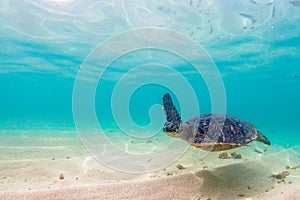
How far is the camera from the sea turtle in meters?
5.61

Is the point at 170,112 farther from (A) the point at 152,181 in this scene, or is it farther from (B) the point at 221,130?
(A) the point at 152,181

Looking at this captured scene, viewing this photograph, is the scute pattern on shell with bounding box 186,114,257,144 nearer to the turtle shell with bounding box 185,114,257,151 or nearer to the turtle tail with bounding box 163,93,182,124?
the turtle shell with bounding box 185,114,257,151

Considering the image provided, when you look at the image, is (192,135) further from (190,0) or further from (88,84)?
(88,84)

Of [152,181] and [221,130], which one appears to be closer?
[152,181]

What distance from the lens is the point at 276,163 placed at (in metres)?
8.13

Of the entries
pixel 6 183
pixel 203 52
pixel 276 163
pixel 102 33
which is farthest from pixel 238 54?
pixel 6 183

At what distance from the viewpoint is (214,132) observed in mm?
6070

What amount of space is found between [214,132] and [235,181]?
1317 mm

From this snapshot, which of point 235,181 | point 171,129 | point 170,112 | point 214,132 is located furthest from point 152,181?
point 170,112

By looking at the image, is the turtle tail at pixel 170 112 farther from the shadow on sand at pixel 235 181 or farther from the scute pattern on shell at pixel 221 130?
the shadow on sand at pixel 235 181

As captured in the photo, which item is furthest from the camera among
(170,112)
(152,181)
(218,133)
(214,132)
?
(170,112)

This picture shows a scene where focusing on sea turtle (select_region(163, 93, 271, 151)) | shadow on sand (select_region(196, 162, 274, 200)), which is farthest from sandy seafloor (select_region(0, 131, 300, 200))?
sea turtle (select_region(163, 93, 271, 151))

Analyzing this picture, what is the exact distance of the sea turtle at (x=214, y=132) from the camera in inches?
221

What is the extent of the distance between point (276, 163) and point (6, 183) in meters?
8.11
